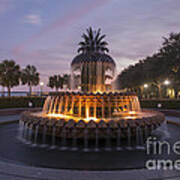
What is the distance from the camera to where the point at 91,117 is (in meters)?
10.7

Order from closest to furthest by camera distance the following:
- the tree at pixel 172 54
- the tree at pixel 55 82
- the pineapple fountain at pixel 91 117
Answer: the pineapple fountain at pixel 91 117, the tree at pixel 172 54, the tree at pixel 55 82

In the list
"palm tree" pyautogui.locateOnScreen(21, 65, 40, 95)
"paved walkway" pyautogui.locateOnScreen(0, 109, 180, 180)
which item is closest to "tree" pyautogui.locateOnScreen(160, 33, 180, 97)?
"paved walkway" pyautogui.locateOnScreen(0, 109, 180, 180)

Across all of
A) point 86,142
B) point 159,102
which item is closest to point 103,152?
point 86,142

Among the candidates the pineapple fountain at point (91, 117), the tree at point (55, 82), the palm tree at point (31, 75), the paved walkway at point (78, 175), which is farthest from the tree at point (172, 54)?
the tree at point (55, 82)

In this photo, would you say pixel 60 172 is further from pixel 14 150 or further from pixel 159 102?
pixel 159 102

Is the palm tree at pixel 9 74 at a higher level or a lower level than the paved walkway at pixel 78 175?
higher

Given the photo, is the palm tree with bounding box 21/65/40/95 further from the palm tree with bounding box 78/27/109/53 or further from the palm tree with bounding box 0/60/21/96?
the palm tree with bounding box 78/27/109/53

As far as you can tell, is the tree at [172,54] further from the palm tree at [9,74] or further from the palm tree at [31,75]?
the palm tree at [31,75]

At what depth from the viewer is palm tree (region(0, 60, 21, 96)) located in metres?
41.8

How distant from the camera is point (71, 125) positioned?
27.0 feet

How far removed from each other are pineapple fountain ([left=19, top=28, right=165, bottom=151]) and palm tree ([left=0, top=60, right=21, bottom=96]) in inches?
1329

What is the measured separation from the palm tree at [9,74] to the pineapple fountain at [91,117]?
33.7 m

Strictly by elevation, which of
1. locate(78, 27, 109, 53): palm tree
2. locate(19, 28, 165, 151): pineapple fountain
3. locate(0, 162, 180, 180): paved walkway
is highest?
locate(78, 27, 109, 53): palm tree

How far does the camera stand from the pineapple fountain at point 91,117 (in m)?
8.31
